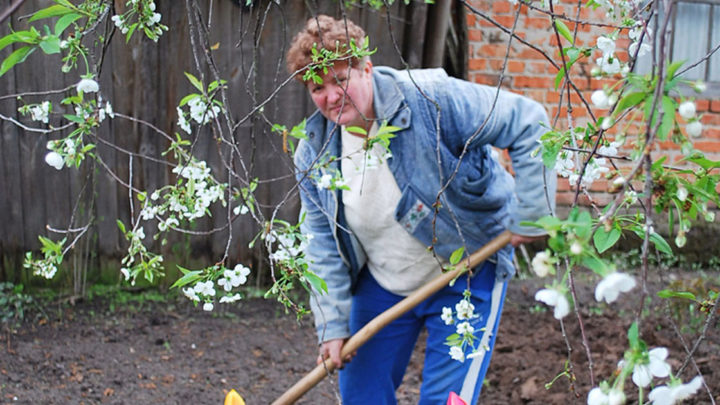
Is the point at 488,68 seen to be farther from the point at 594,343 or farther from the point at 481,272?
the point at 481,272

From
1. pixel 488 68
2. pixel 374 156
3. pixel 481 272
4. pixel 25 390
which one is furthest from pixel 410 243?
pixel 488 68

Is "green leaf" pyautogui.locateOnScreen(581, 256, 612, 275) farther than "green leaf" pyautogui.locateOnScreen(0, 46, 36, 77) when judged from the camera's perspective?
No

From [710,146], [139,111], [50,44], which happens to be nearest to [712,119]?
[710,146]

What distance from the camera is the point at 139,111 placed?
409cm

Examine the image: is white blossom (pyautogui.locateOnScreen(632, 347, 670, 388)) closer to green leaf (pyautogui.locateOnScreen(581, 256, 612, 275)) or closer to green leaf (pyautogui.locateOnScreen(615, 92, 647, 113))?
green leaf (pyautogui.locateOnScreen(581, 256, 612, 275))

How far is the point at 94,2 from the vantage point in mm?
1447

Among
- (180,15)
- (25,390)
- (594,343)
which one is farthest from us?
(180,15)

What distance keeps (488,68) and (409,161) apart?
232cm

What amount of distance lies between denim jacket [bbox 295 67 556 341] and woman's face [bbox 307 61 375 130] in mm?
60

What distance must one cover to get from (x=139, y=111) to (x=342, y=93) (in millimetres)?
2301

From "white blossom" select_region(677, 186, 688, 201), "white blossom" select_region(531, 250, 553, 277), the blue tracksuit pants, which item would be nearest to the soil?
the blue tracksuit pants

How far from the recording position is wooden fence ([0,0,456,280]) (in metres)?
3.97

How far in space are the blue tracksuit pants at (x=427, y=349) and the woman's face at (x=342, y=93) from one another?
2.13 ft

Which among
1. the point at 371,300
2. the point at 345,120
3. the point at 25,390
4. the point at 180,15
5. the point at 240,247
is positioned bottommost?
the point at 25,390
